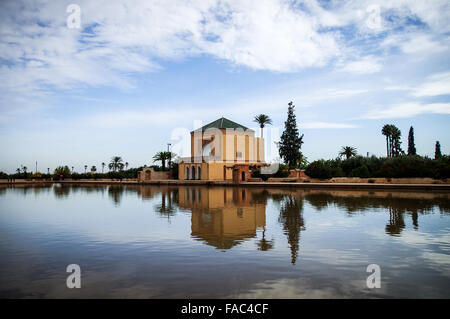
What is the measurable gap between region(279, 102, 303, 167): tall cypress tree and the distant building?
129 inches

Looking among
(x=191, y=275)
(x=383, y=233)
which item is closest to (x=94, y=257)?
(x=191, y=275)

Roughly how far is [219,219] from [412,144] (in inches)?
1718

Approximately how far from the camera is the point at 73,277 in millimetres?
4773

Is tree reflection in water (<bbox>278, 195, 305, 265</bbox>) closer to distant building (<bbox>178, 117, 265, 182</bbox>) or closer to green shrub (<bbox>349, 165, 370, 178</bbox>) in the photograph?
green shrub (<bbox>349, 165, 370, 178</bbox>)

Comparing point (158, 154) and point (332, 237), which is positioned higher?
point (158, 154)

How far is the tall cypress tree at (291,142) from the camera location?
45.8 metres

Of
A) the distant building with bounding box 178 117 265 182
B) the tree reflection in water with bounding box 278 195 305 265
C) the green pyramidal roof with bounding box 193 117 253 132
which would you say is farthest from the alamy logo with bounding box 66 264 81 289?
the green pyramidal roof with bounding box 193 117 253 132

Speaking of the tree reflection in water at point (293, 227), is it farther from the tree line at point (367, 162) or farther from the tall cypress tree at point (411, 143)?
the tall cypress tree at point (411, 143)

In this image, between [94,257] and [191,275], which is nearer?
[191,275]

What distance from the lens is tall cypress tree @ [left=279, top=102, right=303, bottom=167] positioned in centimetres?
4575

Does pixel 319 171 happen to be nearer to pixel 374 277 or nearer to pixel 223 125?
pixel 223 125

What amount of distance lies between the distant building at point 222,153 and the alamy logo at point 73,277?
112ft

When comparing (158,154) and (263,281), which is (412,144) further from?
(263,281)
